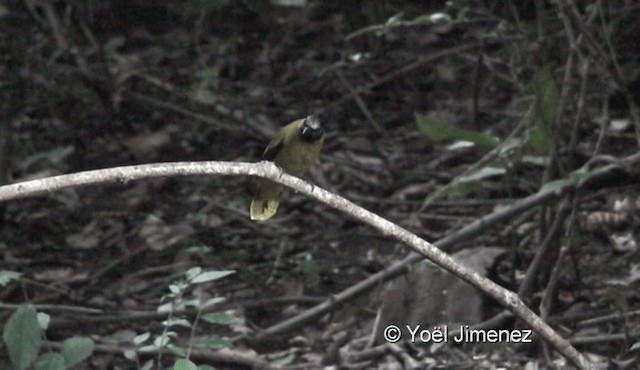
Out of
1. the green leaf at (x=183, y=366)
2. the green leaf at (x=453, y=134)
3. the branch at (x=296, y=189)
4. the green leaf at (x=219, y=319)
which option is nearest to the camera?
the branch at (x=296, y=189)

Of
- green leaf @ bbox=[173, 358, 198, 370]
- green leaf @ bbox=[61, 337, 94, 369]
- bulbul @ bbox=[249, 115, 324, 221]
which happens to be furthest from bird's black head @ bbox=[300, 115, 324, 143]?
green leaf @ bbox=[173, 358, 198, 370]

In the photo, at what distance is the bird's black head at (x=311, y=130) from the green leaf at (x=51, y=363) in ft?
3.63

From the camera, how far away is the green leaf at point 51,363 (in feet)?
10.6

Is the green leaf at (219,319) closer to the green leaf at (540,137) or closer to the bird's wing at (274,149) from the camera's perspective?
the bird's wing at (274,149)

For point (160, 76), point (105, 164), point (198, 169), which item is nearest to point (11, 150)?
point (105, 164)

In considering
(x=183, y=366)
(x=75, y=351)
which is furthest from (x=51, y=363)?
(x=183, y=366)

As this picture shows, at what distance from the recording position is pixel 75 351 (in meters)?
3.29

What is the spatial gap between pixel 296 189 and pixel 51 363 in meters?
1.02

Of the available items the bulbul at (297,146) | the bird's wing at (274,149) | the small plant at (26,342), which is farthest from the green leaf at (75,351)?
the bird's wing at (274,149)

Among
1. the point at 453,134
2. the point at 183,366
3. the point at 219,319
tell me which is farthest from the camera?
the point at 453,134

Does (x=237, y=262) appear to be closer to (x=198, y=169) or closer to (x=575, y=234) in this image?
(x=575, y=234)

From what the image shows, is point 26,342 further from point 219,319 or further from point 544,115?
point 544,115

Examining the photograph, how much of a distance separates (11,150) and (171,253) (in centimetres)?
95

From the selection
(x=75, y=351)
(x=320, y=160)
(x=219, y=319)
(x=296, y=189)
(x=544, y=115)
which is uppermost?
(x=296, y=189)
